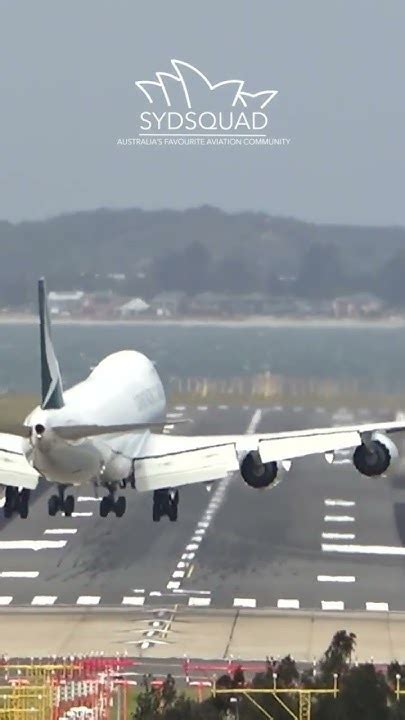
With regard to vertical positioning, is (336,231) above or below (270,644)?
above

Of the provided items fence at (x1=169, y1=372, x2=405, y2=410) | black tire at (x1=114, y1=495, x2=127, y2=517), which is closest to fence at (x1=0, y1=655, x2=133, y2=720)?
black tire at (x1=114, y1=495, x2=127, y2=517)

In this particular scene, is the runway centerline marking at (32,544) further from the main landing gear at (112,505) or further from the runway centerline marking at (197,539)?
the main landing gear at (112,505)

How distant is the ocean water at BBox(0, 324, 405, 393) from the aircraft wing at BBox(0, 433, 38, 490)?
114 ft

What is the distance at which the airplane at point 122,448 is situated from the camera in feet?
230

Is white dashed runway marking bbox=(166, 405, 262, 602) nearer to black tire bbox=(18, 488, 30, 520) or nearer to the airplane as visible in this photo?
the airplane

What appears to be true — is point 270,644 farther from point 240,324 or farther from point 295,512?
point 240,324

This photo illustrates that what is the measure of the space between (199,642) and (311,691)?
64.2ft

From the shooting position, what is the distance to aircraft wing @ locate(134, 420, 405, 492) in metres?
76.7

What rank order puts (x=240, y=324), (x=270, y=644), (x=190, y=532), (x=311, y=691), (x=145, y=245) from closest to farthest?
(x=311, y=691) < (x=270, y=644) < (x=190, y=532) < (x=240, y=324) < (x=145, y=245)

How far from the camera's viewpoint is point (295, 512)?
97.4m

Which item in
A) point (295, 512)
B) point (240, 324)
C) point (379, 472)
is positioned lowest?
point (379, 472)

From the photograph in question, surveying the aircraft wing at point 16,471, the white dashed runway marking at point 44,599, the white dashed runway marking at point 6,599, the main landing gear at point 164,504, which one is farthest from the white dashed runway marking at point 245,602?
the aircraft wing at point 16,471

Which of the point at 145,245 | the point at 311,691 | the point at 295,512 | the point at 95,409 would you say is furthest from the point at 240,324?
the point at 311,691

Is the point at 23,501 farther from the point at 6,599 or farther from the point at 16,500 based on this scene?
the point at 6,599
